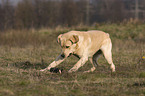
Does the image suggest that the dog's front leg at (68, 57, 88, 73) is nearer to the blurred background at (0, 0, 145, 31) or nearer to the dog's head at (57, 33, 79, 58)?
the dog's head at (57, 33, 79, 58)

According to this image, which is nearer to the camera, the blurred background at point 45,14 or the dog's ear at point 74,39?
the dog's ear at point 74,39

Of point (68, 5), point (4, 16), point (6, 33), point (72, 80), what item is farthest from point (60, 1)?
point (72, 80)

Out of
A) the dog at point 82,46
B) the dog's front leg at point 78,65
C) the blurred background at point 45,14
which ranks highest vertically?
the blurred background at point 45,14

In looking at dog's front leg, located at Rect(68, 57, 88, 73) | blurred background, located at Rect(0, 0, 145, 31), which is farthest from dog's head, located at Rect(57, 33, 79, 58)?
blurred background, located at Rect(0, 0, 145, 31)

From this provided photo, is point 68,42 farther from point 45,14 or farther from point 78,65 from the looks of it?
point 45,14

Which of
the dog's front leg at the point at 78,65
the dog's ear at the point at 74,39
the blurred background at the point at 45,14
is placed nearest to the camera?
the dog's ear at the point at 74,39

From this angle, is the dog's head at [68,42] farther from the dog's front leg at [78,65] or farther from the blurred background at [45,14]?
the blurred background at [45,14]

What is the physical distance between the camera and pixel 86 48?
6504mm

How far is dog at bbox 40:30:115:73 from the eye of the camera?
6.08 metres

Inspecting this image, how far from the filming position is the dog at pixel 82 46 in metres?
6.08

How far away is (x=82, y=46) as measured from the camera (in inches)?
251

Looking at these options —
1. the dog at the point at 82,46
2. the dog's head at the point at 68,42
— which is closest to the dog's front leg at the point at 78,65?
the dog at the point at 82,46

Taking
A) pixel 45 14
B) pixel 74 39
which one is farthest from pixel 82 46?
pixel 45 14

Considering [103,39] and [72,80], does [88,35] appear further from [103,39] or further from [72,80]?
[72,80]
